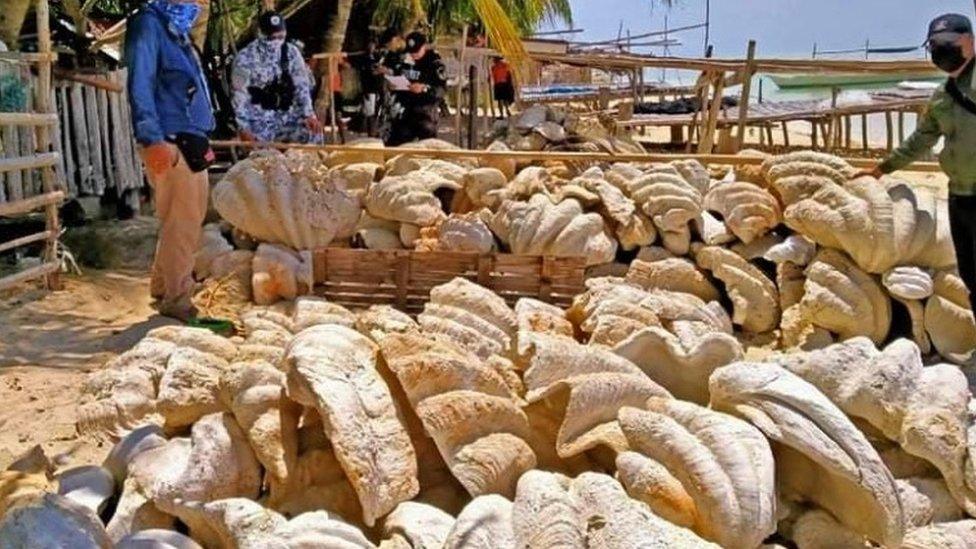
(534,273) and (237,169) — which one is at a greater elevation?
(237,169)

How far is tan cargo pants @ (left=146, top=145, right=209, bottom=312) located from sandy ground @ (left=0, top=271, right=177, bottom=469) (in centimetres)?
19

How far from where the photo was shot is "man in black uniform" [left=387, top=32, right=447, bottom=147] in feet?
34.1

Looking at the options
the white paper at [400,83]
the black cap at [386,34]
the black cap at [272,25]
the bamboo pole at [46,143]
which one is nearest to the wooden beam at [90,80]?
the bamboo pole at [46,143]

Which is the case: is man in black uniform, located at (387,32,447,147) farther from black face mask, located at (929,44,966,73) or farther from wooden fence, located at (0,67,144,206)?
black face mask, located at (929,44,966,73)

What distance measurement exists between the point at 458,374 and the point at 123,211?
6474 millimetres

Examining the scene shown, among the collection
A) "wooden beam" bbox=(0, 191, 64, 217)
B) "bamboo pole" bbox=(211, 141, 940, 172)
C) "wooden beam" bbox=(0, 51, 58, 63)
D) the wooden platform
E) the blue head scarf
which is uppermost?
the blue head scarf

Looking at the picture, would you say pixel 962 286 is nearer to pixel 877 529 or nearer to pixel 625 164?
pixel 625 164

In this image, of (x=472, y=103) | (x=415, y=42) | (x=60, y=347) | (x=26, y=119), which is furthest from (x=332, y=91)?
(x=60, y=347)

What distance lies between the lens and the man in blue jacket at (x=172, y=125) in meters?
4.99

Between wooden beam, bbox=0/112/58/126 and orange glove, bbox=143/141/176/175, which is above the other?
wooden beam, bbox=0/112/58/126

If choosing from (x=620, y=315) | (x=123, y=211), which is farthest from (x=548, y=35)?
(x=620, y=315)

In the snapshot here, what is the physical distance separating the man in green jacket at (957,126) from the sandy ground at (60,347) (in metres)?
3.74

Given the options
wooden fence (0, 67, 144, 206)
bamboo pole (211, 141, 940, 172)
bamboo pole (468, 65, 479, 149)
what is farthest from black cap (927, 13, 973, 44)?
bamboo pole (468, 65, 479, 149)

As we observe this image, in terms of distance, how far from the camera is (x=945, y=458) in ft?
9.02
